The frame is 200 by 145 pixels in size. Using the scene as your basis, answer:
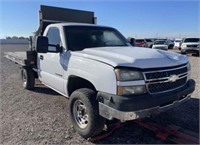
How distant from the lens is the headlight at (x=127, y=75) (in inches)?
127

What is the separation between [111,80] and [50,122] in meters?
2.07

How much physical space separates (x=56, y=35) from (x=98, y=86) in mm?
2243

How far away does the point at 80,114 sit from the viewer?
4.12 m

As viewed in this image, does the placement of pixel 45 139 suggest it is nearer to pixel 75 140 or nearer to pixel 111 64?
pixel 75 140

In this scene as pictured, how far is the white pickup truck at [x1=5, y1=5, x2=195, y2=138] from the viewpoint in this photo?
3.24m

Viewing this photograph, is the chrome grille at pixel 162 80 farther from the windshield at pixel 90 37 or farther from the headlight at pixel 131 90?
the windshield at pixel 90 37

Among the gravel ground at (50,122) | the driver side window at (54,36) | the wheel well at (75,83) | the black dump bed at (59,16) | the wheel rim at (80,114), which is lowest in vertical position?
the gravel ground at (50,122)

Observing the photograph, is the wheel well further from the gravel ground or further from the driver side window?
the driver side window

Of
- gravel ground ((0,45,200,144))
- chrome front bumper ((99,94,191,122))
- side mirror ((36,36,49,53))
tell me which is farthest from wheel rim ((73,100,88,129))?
side mirror ((36,36,49,53))

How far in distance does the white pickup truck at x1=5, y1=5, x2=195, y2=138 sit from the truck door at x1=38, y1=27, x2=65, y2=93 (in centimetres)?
2

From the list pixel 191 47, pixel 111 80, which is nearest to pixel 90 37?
pixel 111 80

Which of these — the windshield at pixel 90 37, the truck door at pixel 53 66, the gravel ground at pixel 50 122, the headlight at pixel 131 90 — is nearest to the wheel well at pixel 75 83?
the truck door at pixel 53 66

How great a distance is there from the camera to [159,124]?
4.51m

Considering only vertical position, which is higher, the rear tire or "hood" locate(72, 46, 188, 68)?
"hood" locate(72, 46, 188, 68)
